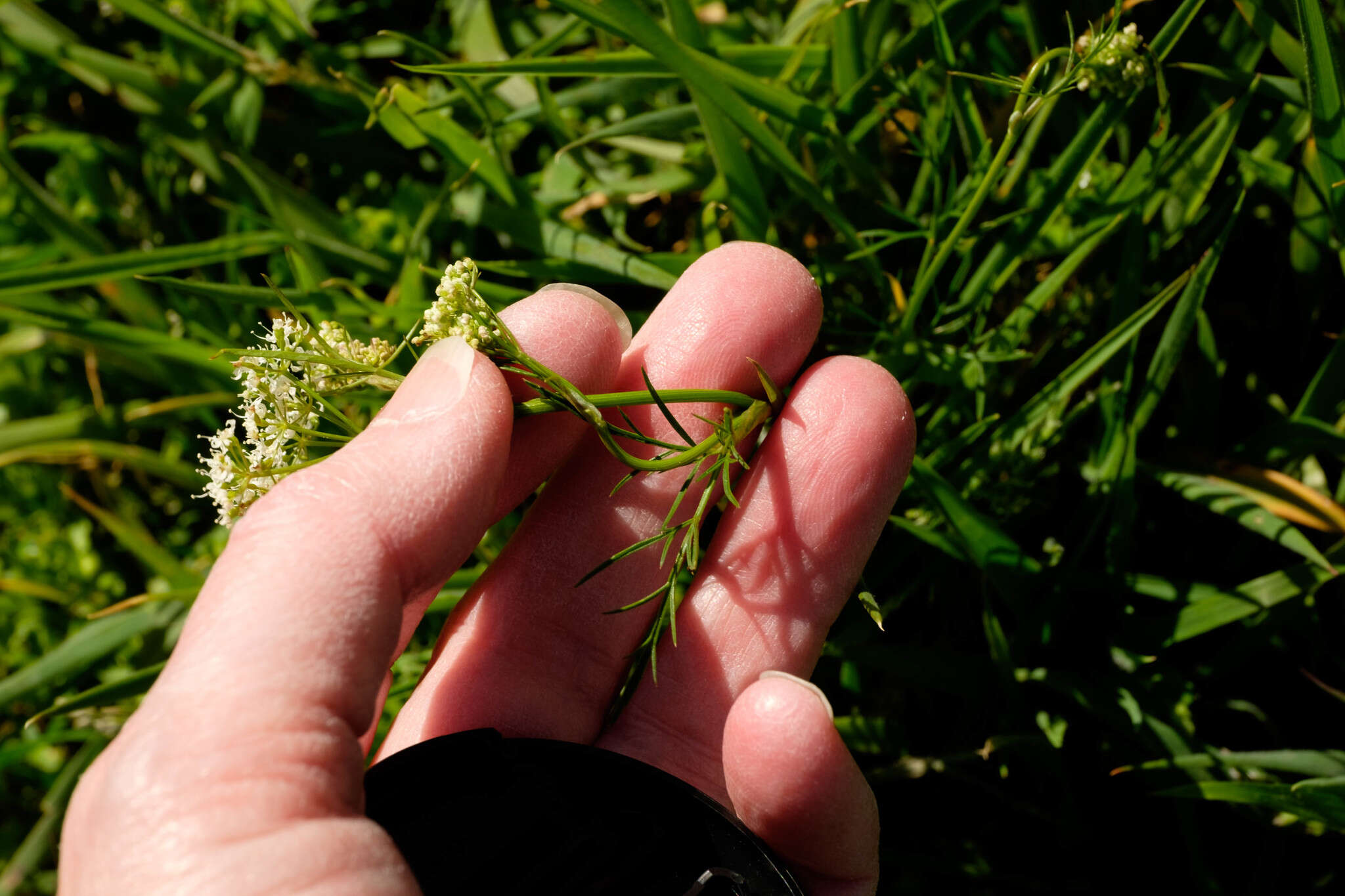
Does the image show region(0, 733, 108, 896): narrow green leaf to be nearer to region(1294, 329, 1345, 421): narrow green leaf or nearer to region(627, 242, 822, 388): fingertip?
region(627, 242, 822, 388): fingertip

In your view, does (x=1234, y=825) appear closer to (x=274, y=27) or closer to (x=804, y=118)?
(x=804, y=118)

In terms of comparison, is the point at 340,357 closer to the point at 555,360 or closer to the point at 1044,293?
the point at 555,360

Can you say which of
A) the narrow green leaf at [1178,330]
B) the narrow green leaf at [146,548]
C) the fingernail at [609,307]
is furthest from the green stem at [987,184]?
the narrow green leaf at [146,548]

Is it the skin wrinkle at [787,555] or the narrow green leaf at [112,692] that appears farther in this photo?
the narrow green leaf at [112,692]

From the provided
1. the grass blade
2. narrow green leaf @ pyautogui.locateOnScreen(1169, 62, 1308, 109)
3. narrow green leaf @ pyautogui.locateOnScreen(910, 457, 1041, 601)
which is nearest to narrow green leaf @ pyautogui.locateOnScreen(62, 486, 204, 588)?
the grass blade

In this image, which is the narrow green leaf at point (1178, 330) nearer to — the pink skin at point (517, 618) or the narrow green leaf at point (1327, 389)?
the narrow green leaf at point (1327, 389)

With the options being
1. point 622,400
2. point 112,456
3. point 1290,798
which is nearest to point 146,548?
point 112,456
